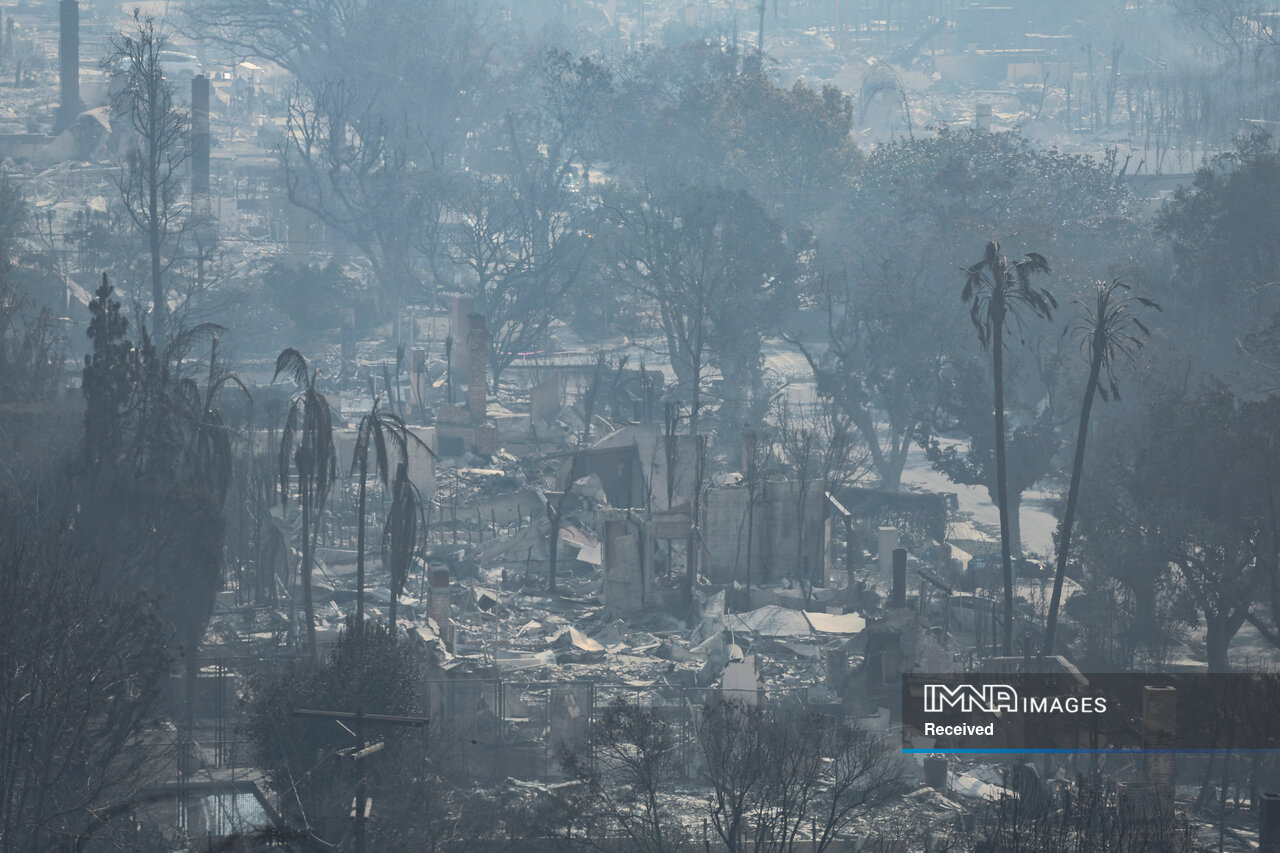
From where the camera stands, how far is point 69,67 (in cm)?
6500

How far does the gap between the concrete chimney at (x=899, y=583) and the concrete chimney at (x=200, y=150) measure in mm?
34220

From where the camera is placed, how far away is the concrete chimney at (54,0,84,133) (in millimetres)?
64981

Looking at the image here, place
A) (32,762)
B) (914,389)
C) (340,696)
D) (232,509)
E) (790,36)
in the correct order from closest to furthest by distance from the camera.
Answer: (32,762)
(340,696)
(232,509)
(914,389)
(790,36)

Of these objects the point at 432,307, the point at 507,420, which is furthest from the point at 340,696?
the point at 432,307

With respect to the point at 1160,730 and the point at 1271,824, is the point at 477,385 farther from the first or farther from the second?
the point at 1271,824

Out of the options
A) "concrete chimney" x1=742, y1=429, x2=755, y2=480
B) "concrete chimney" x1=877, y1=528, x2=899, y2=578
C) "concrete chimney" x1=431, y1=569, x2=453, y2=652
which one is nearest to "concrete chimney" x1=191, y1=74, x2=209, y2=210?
"concrete chimney" x1=742, y1=429, x2=755, y2=480

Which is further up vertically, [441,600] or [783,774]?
[441,600]

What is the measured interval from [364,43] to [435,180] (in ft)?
54.5

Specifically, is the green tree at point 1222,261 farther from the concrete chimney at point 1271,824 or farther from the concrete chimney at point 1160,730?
the concrete chimney at point 1271,824

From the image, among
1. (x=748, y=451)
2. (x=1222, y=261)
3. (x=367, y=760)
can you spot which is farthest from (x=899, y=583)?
(x=1222, y=261)

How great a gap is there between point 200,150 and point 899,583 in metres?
37.3

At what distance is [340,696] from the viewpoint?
63.6 feet

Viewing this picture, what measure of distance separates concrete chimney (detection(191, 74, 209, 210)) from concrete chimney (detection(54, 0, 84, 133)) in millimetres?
8777

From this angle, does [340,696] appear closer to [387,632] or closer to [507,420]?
[387,632]
